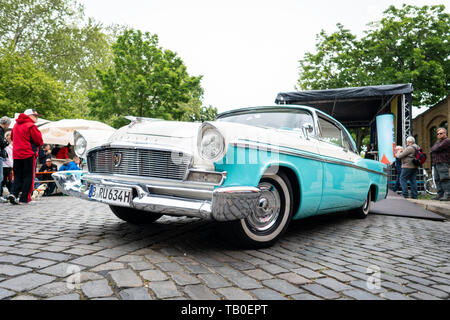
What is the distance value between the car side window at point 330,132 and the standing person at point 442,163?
4872mm

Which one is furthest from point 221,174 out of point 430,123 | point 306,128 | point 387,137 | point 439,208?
point 430,123

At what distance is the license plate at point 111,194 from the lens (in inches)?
96.9

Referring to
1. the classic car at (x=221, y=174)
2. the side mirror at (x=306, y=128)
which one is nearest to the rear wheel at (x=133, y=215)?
the classic car at (x=221, y=174)

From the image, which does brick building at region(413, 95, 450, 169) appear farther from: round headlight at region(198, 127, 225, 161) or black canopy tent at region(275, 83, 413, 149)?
round headlight at region(198, 127, 225, 161)

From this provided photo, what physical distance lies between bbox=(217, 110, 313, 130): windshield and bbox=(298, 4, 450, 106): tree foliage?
57.8 feet

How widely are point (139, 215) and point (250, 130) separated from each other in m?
1.75

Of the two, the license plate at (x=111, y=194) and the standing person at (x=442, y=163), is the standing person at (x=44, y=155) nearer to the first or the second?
the license plate at (x=111, y=194)

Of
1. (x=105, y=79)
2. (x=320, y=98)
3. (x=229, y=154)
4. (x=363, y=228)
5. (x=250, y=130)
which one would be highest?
(x=105, y=79)

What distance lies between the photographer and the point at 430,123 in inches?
819

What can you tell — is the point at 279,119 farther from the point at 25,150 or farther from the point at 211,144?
the point at 25,150

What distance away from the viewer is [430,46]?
19.1 meters

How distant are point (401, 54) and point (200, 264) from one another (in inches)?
866
